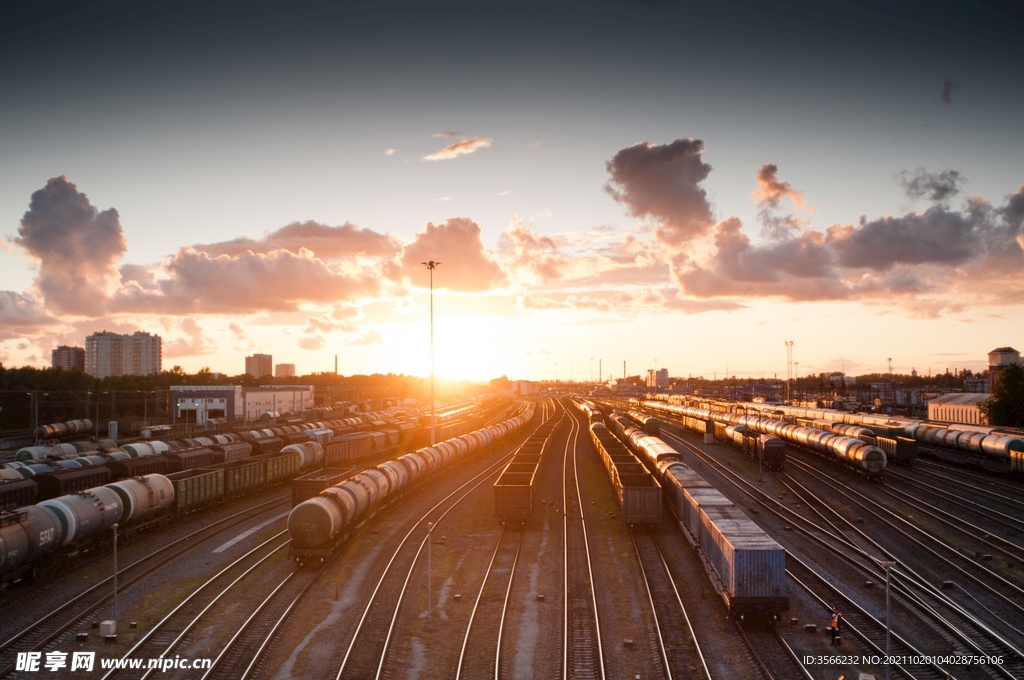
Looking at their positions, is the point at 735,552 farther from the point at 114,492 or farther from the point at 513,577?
the point at 114,492

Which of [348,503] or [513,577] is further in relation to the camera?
[348,503]

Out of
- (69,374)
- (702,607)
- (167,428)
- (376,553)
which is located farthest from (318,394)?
(702,607)

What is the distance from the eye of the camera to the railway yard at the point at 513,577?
20.8 m

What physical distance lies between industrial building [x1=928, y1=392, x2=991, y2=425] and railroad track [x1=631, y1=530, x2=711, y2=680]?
81530 mm

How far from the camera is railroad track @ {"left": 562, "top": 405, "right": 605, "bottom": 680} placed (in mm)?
20188

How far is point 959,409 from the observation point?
97438mm

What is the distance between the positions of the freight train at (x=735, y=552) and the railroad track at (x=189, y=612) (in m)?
19.7

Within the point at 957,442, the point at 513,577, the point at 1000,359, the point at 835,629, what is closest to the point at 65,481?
the point at 513,577

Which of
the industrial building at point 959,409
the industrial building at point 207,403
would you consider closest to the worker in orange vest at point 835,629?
the industrial building at point 959,409

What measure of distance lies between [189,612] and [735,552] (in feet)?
68.2

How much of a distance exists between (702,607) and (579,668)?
750cm

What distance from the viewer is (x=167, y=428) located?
92562mm

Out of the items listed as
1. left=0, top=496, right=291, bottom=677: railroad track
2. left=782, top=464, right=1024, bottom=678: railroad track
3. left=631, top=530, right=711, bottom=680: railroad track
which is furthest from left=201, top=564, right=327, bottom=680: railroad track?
left=782, top=464, right=1024, bottom=678: railroad track

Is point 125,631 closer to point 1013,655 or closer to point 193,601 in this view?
point 193,601
